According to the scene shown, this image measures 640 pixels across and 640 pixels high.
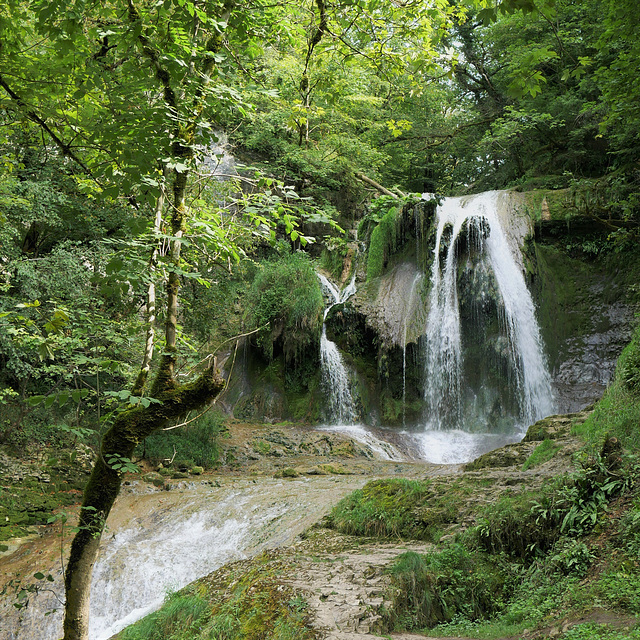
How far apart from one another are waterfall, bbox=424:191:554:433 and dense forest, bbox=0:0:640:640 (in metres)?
2.67

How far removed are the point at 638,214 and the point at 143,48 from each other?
1299 centimetres

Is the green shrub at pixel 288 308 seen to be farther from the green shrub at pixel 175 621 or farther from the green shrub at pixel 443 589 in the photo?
the green shrub at pixel 443 589

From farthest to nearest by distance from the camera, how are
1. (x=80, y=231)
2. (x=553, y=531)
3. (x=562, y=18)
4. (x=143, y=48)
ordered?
1. (x=562, y=18)
2. (x=80, y=231)
3. (x=553, y=531)
4. (x=143, y=48)

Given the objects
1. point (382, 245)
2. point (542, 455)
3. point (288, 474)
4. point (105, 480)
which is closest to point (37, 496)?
point (288, 474)

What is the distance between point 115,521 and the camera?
7.45 m

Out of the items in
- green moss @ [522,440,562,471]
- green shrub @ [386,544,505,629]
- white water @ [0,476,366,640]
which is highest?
green moss @ [522,440,562,471]

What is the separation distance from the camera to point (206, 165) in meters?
4.22

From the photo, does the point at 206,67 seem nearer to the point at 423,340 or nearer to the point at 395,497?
the point at 395,497

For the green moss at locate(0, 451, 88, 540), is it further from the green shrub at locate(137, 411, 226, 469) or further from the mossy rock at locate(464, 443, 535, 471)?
the mossy rock at locate(464, 443, 535, 471)

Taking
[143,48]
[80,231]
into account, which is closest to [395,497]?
[143,48]

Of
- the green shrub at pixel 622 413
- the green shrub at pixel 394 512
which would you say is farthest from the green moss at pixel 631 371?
the green shrub at pixel 394 512

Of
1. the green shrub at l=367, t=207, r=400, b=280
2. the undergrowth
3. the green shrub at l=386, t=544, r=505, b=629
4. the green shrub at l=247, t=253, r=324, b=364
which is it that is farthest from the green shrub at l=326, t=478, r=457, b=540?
the green shrub at l=367, t=207, r=400, b=280

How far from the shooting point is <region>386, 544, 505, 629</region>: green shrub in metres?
3.51

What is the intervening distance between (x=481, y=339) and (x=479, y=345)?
7.0 inches
